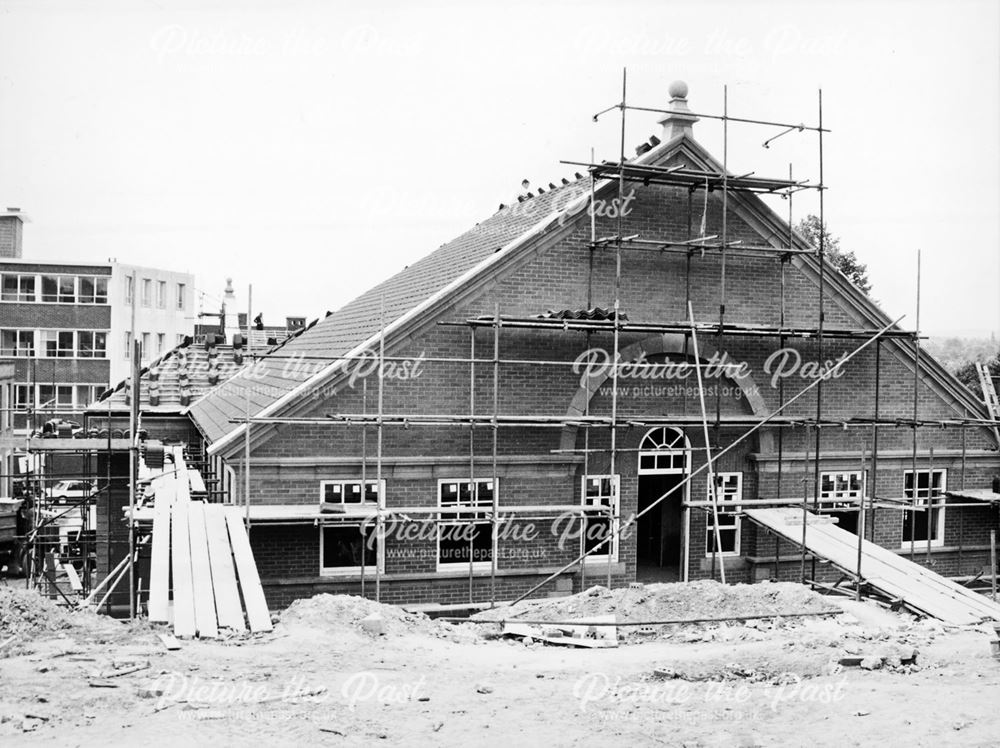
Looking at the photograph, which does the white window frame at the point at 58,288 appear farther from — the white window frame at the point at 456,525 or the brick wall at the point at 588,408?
the white window frame at the point at 456,525

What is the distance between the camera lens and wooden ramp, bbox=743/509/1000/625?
16.2 m

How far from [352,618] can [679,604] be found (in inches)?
199

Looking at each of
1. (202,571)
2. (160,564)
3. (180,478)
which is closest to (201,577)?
(202,571)

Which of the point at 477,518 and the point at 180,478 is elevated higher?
the point at 180,478

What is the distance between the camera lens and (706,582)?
55.6 ft

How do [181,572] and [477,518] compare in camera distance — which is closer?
[181,572]

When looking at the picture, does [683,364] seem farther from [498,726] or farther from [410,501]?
[498,726]

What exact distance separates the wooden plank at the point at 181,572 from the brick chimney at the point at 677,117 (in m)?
11.2

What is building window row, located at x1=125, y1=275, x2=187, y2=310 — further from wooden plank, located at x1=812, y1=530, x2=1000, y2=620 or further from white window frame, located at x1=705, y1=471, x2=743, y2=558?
wooden plank, located at x1=812, y1=530, x2=1000, y2=620

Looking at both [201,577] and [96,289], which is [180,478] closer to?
[201,577]

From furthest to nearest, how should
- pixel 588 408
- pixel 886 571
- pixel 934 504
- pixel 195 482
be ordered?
pixel 934 504 → pixel 195 482 → pixel 588 408 → pixel 886 571

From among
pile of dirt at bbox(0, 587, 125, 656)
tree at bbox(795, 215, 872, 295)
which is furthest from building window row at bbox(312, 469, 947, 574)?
tree at bbox(795, 215, 872, 295)

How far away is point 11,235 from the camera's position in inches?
1988

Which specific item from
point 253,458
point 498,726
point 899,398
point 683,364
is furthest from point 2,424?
point 498,726
